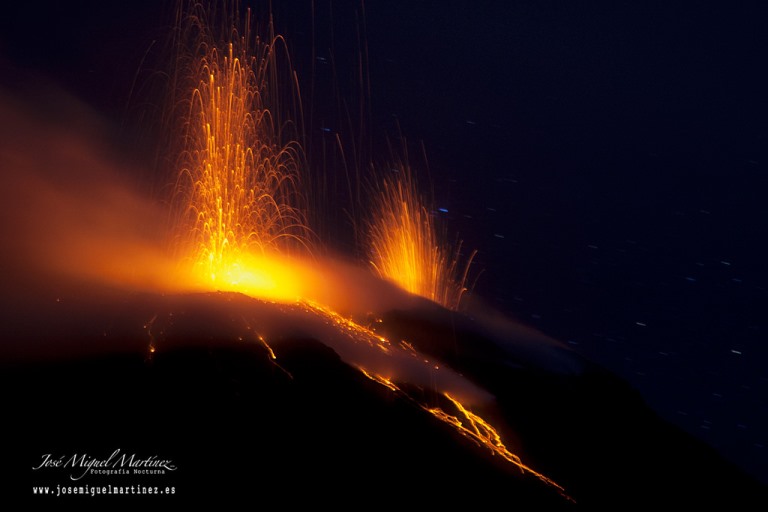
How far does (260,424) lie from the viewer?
11477 mm

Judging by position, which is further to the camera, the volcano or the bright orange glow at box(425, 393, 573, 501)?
the bright orange glow at box(425, 393, 573, 501)

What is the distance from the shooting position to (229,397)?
1183 centimetres

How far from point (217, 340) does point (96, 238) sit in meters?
9.38

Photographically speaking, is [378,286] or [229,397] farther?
[378,286]

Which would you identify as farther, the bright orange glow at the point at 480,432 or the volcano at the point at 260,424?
the bright orange glow at the point at 480,432

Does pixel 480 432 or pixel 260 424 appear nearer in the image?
pixel 260 424

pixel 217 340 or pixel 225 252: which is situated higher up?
pixel 225 252

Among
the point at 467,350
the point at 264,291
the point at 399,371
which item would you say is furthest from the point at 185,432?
the point at 467,350

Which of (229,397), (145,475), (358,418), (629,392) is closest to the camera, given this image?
(145,475)

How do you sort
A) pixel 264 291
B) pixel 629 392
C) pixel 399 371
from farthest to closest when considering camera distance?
pixel 629 392 < pixel 264 291 < pixel 399 371

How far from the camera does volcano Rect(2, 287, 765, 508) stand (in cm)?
962

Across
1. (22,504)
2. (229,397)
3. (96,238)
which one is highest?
(96,238)

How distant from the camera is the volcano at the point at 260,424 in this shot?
379 inches

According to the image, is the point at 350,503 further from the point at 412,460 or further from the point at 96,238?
the point at 96,238
